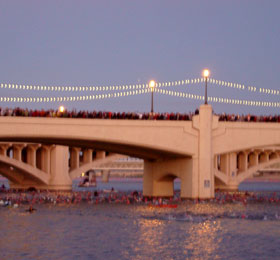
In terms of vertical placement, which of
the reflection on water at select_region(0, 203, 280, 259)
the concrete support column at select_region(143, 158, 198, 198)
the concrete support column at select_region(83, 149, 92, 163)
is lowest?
the reflection on water at select_region(0, 203, 280, 259)

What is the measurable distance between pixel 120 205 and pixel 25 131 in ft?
37.8

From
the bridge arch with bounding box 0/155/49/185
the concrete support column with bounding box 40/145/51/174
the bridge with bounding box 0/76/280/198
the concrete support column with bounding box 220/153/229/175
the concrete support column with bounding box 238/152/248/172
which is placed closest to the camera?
the bridge with bounding box 0/76/280/198

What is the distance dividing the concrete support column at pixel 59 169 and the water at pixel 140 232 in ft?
100

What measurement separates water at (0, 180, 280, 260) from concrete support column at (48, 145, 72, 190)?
100ft

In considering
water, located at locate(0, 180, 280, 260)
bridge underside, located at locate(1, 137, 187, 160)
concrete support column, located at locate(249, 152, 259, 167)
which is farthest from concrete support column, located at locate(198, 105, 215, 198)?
concrete support column, located at locate(249, 152, 259, 167)

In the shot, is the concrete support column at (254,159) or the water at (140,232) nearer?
the water at (140,232)

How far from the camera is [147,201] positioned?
71.8m

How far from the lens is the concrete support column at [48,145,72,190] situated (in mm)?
94931

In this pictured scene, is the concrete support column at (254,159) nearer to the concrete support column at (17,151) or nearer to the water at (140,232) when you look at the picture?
the concrete support column at (17,151)

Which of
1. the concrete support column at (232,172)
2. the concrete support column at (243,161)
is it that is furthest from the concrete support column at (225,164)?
the concrete support column at (243,161)

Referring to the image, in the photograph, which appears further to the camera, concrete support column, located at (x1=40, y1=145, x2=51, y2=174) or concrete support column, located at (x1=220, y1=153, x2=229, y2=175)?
concrete support column, located at (x1=220, y1=153, x2=229, y2=175)

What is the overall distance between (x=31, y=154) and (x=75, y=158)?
593 centimetres

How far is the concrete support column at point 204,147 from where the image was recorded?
6769cm

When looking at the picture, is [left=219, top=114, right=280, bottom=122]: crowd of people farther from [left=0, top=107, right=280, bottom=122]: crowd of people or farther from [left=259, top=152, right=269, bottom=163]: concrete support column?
[left=259, top=152, right=269, bottom=163]: concrete support column
